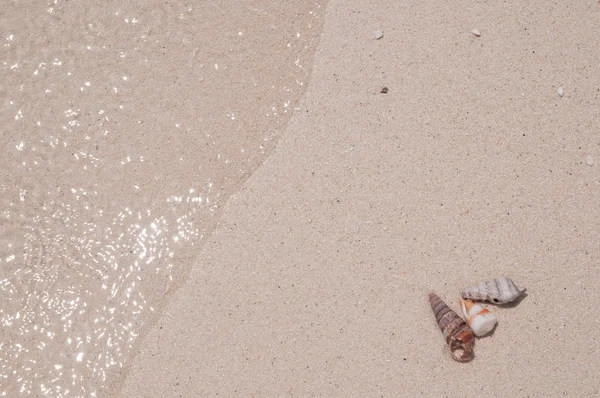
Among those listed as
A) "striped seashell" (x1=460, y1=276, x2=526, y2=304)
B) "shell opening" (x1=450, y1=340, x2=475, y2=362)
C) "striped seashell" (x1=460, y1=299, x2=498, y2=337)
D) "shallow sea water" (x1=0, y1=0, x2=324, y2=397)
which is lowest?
"shell opening" (x1=450, y1=340, x2=475, y2=362)

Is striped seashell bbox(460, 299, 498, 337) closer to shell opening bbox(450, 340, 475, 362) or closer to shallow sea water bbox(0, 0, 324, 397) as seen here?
shell opening bbox(450, 340, 475, 362)

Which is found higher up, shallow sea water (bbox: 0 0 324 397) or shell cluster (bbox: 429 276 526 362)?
shallow sea water (bbox: 0 0 324 397)

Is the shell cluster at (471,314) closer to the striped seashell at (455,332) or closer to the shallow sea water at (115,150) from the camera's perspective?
the striped seashell at (455,332)

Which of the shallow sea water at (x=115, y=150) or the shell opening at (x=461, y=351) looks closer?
the shell opening at (x=461, y=351)

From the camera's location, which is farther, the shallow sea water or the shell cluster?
the shallow sea water

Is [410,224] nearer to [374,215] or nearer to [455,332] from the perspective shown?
[374,215]

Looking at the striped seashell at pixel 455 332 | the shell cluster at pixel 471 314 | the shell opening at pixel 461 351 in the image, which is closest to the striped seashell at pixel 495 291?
the shell cluster at pixel 471 314

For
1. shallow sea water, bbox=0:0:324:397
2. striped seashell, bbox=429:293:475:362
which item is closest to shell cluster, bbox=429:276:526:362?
striped seashell, bbox=429:293:475:362
